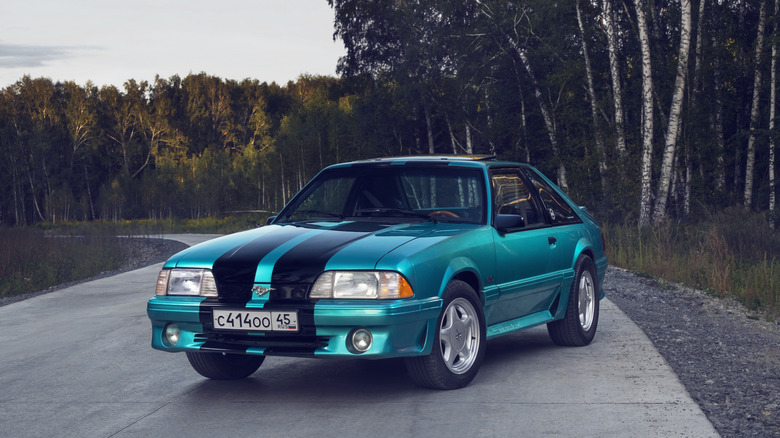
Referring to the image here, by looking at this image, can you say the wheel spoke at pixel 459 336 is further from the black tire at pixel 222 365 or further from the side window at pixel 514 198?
the black tire at pixel 222 365

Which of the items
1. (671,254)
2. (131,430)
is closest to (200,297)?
Answer: (131,430)

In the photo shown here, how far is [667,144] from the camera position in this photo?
981 inches

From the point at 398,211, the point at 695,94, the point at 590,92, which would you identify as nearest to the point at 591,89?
the point at 590,92

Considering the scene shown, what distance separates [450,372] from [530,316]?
1.41 meters

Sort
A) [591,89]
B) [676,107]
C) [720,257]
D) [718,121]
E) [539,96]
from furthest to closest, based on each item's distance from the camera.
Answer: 1. [539,96]
2. [718,121]
3. [591,89]
4. [676,107]
5. [720,257]

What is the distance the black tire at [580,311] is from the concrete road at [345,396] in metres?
0.12

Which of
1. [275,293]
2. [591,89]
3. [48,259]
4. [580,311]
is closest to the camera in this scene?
[275,293]

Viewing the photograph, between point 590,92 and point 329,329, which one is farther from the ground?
point 590,92

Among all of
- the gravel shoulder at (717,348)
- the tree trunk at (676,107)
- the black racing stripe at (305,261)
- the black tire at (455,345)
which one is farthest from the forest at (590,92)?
the black racing stripe at (305,261)

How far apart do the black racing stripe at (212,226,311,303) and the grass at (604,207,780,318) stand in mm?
6372

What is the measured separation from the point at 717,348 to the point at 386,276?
11.9 feet

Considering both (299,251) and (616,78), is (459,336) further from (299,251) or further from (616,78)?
(616,78)

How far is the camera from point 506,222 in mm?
6480

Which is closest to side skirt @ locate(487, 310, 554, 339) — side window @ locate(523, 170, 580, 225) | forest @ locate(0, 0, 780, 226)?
side window @ locate(523, 170, 580, 225)
